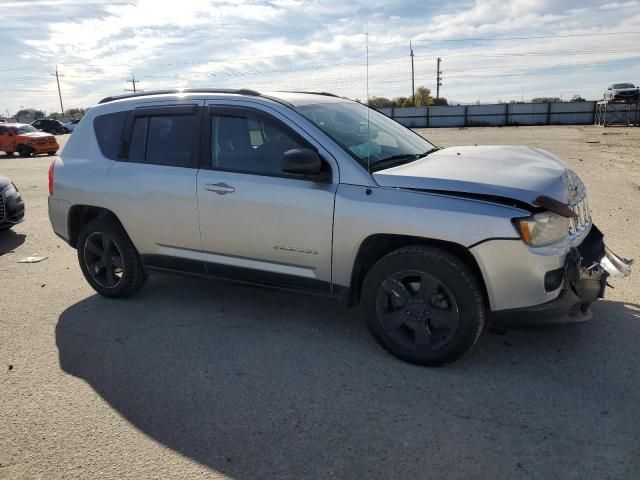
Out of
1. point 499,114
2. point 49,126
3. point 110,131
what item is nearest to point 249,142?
point 110,131

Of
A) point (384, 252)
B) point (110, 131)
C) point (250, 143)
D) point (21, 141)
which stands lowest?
point (384, 252)

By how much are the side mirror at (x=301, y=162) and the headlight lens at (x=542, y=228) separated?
1.36 m

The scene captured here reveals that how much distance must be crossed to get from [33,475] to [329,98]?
3644 mm

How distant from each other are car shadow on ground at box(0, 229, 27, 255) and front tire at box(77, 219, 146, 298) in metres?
2.79

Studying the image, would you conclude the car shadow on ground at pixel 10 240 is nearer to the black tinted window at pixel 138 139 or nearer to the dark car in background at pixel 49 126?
the black tinted window at pixel 138 139

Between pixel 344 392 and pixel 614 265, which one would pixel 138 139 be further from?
pixel 614 265

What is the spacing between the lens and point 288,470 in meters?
2.67

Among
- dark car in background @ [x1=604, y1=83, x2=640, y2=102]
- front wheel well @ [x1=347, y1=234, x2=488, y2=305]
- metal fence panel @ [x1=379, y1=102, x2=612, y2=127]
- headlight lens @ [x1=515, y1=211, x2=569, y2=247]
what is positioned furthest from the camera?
metal fence panel @ [x1=379, y1=102, x2=612, y2=127]

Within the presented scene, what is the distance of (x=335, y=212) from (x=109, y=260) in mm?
2562

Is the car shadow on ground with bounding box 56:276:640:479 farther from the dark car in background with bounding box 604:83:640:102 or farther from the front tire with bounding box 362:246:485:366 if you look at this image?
the dark car in background with bounding box 604:83:640:102

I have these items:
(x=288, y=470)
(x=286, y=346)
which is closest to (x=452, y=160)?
→ (x=286, y=346)

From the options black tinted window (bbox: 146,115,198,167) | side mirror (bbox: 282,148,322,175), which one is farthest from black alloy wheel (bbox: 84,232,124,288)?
side mirror (bbox: 282,148,322,175)

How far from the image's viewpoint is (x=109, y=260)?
5082 mm

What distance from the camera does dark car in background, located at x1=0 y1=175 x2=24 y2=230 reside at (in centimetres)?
772
